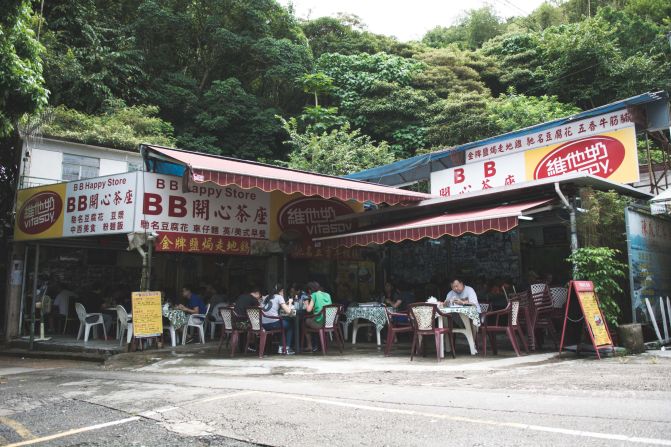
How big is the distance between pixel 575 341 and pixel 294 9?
28.4m

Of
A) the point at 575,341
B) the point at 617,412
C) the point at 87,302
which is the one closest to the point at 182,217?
the point at 87,302

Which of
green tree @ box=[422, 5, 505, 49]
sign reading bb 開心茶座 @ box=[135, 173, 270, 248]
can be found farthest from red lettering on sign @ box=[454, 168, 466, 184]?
green tree @ box=[422, 5, 505, 49]

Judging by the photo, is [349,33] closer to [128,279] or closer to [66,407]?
[128,279]

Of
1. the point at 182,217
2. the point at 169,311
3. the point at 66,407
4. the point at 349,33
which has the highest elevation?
the point at 349,33

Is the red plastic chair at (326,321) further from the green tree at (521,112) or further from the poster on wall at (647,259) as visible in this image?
the green tree at (521,112)

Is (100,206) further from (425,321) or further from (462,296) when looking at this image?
(462,296)

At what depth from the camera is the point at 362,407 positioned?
4855 millimetres

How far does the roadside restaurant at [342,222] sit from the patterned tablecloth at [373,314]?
25mm

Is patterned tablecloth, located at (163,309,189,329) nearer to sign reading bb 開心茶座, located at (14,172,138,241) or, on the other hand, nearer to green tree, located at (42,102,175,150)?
sign reading bb 開心茶座, located at (14,172,138,241)

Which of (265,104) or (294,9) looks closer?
(265,104)

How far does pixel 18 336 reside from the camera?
12961mm

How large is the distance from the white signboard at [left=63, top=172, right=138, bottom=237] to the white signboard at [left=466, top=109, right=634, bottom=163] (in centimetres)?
907

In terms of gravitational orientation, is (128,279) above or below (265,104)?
below

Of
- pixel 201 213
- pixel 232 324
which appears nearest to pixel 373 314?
pixel 232 324
